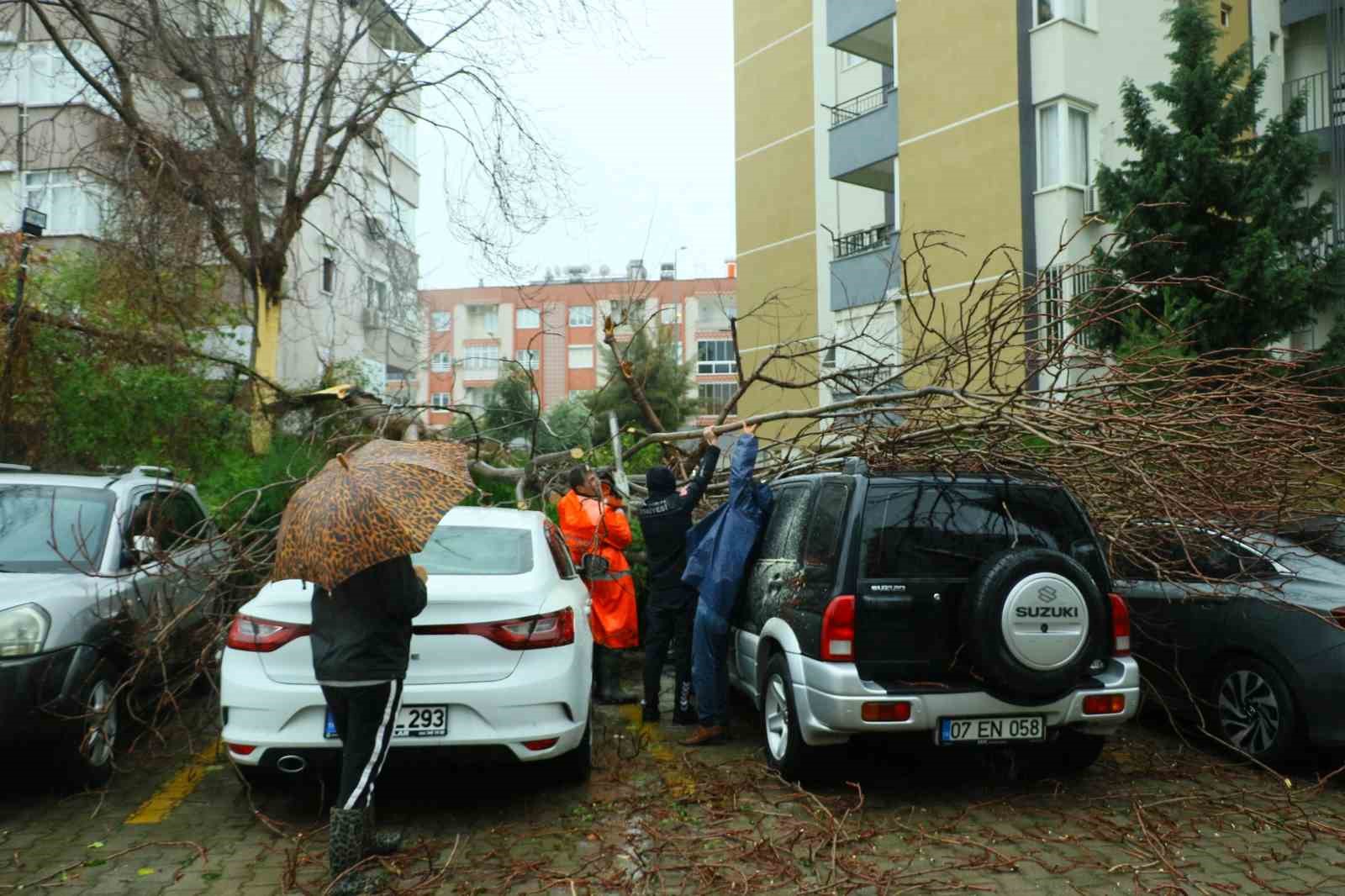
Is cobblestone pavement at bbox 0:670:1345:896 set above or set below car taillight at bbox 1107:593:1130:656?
below

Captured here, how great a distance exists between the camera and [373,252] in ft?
59.3

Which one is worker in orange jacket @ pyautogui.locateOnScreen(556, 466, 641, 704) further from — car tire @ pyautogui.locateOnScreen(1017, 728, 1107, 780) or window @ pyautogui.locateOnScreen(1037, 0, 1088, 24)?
window @ pyautogui.locateOnScreen(1037, 0, 1088, 24)

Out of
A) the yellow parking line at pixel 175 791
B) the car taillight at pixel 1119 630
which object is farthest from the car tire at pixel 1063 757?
the yellow parking line at pixel 175 791

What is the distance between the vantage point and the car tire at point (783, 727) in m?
5.97

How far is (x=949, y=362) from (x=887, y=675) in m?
2.94

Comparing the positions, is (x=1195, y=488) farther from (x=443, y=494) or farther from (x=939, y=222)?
(x=939, y=222)

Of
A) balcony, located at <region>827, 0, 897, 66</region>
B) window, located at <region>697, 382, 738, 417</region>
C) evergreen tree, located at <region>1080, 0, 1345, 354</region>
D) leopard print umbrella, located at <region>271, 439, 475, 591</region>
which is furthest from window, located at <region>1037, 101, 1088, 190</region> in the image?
leopard print umbrella, located at <region>271, 439, 475, 591</region>

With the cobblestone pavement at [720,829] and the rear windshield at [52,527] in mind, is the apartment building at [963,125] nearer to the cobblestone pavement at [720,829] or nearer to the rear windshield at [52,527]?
the cobblestone pavement at [720,829]

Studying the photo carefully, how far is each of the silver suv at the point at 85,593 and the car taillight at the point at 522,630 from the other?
6.68ft

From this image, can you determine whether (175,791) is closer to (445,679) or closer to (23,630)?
(23,630)

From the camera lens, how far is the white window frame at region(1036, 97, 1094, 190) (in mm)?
18953

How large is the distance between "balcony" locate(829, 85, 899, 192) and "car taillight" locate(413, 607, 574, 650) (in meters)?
18.7

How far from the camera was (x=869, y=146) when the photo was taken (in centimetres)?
2308

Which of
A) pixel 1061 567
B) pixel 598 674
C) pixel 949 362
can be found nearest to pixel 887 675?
pixel 1061 567
